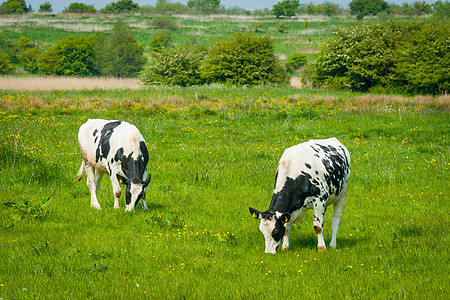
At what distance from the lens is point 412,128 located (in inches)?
814

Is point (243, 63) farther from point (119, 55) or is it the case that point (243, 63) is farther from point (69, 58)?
point (69, 58)

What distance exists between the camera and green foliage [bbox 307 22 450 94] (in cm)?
3722

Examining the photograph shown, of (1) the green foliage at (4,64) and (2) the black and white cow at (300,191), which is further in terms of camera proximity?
(1) the green foliage at (4,64)

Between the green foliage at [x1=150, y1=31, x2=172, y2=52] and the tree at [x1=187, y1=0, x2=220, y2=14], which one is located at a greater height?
the tree at [x1=187, y1=0, x2=220, y2=14]

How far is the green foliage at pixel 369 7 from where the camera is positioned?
12200 cm

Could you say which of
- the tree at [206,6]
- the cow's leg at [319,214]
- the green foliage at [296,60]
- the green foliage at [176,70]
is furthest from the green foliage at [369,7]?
the cow's leg at [319,214]

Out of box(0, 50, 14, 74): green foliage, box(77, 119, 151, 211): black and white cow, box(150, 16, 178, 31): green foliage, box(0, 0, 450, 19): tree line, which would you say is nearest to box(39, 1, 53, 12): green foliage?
box(0, 0, 450, 19): tree line

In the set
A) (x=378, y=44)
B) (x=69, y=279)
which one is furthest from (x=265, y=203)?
(x=378, y=44)

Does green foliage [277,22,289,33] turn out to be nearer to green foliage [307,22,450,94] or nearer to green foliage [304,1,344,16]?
green foliage [304,1,344,16]

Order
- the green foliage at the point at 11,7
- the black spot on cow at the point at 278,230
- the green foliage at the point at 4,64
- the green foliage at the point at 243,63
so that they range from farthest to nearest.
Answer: the green foliage at the point at 11,7, the green foliage at the point at 4,64, the green foliage at the point at 243,63, the black spot on cow at the point at 278,230

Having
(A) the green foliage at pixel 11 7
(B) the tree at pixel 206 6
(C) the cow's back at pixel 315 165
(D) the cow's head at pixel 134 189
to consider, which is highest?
(B) the tree at pixel 206 6

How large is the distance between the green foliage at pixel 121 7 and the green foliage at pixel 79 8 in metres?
3.76

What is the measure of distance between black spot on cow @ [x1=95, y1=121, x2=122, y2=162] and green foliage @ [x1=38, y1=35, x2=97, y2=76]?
197 feet

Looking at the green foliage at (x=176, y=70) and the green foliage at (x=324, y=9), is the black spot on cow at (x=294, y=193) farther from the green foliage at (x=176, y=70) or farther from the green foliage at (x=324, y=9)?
the green foliage at (x=324, y=9)
